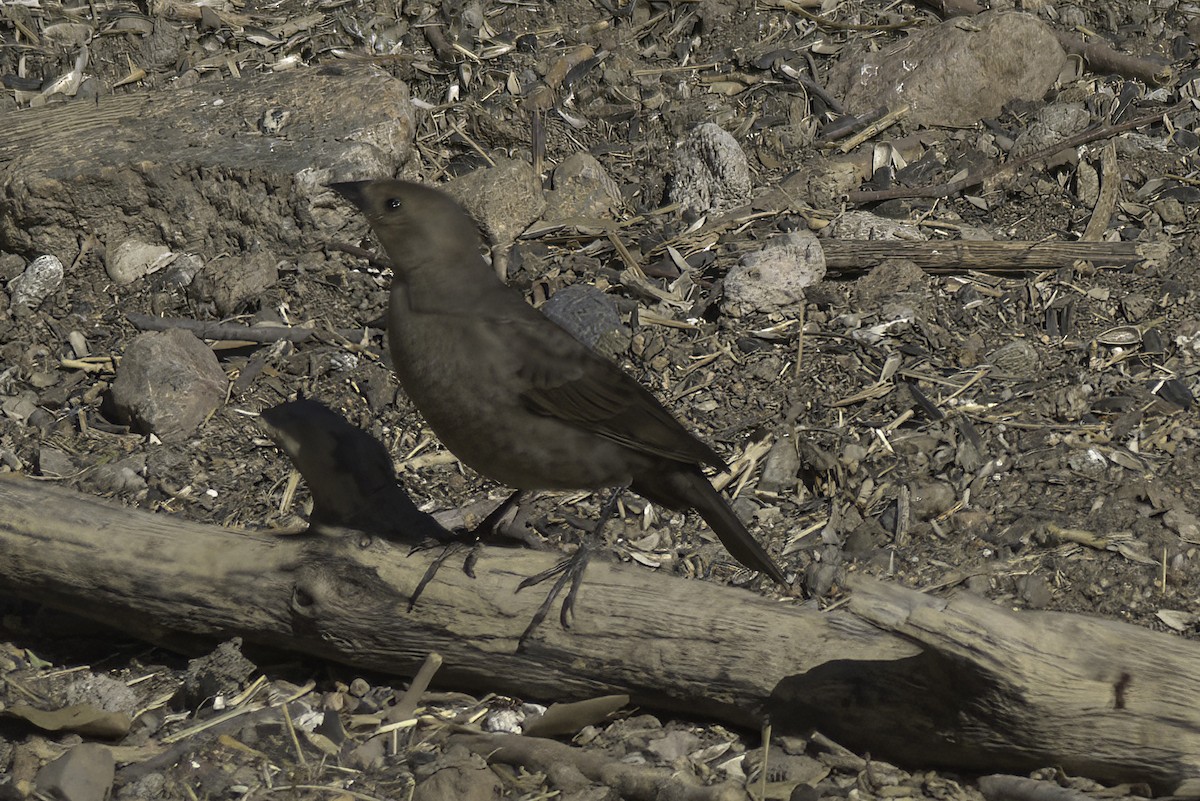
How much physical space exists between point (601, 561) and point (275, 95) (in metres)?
3.72

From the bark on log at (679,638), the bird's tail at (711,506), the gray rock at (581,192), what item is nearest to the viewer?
the bark on log at (679,638)

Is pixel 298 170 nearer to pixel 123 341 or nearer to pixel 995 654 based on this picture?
pixel 123 341

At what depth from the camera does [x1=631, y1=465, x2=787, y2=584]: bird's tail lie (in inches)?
167

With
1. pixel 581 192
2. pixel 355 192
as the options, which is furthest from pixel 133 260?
pixel 355 192

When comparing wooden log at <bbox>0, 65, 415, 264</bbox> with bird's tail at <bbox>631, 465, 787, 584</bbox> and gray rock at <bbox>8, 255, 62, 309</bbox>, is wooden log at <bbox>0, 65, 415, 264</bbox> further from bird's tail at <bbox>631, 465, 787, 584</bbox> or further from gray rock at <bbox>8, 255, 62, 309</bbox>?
bird's tail at <bbox>631, 465, 787, 584</bbox>

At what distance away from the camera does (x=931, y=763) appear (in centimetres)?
362

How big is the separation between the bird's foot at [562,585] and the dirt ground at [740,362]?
0.37m

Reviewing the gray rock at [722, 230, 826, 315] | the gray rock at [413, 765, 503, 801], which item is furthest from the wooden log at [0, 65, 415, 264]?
the gray rock at [413, 765, 503, 801]

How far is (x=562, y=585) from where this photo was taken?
3.79m

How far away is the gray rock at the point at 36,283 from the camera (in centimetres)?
615

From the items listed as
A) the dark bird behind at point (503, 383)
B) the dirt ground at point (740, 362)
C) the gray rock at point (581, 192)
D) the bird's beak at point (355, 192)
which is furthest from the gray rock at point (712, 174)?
the bird's beak at point (355, 192)

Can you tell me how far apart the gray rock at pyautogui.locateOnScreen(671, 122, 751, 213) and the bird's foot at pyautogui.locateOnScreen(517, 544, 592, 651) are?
2.94 meters

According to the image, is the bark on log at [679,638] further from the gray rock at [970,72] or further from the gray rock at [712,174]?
the gray rock at [970,72]

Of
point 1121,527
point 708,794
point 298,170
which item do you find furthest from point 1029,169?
point 708,794
